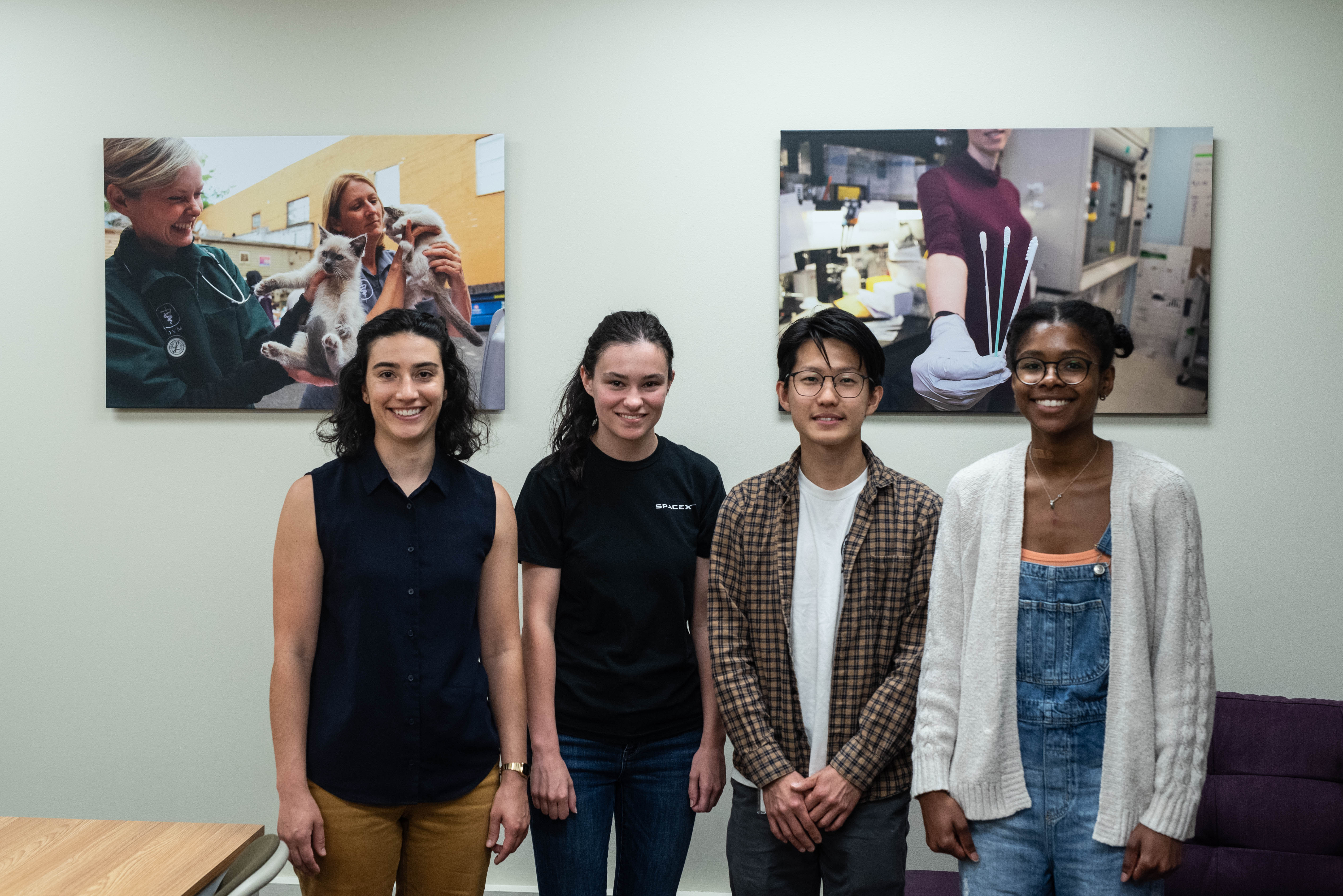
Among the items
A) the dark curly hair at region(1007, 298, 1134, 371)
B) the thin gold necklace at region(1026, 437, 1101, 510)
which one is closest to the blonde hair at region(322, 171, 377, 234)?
the dark curly hair at region(1007, 298, 1134, 371)

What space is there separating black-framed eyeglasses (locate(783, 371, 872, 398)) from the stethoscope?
1636 mm

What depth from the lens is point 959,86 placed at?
2.37 m

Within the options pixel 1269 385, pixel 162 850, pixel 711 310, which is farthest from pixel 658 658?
pixel 1269 385

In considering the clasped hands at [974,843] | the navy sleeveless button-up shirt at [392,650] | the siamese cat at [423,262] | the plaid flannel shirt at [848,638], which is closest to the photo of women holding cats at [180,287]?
the siamese cat at [423,262]

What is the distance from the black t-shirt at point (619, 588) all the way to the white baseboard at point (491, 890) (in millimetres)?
974

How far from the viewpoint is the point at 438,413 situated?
5.44 ft

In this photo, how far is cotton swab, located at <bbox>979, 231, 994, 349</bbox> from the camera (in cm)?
235

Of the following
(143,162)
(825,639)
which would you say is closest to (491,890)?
(825,639)

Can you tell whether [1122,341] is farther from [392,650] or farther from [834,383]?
[392,650]

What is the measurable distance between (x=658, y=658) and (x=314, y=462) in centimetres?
128

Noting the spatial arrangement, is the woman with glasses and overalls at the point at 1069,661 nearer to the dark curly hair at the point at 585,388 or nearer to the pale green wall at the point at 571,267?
the dark curly hair at the point at 585,388

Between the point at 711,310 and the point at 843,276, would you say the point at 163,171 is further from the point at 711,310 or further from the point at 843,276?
the point at 843,276

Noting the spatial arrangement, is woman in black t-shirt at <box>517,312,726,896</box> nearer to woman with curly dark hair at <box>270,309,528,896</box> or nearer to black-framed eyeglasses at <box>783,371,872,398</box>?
woman with curly dark hair at <box>270,309,528,896</box>

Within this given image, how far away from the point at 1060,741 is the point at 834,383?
2.24 ft
